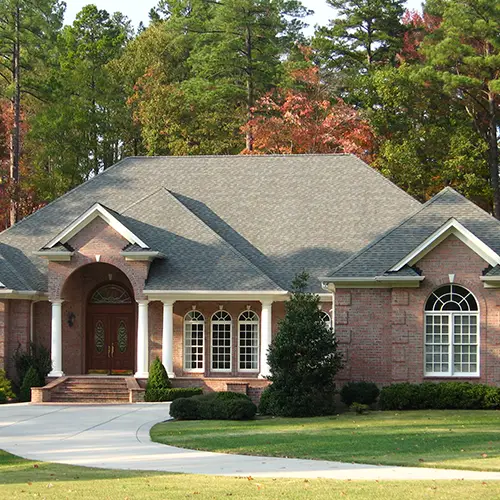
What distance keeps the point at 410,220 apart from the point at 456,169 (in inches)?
794

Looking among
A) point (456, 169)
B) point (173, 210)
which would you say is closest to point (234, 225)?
point (173, 210)

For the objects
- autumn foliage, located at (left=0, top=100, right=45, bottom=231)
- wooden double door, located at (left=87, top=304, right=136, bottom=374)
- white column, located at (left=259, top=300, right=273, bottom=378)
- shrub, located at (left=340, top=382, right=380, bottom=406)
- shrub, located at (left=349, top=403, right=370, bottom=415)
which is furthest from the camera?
autumn foliage, located at (left=0, top=100, right=45, bottom=231)

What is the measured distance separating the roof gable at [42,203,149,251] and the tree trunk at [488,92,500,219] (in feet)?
75.9

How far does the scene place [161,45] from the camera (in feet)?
232

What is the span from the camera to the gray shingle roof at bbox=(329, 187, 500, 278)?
1287 inches

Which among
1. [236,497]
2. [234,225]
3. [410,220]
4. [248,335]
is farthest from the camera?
[234,225]

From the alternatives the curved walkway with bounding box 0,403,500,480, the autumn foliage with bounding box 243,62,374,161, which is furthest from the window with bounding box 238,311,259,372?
the autumn foliage with bounding box 243,62,374,161

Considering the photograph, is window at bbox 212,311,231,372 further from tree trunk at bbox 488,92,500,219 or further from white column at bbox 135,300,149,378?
tree trunk at bbox 488,92,500,219

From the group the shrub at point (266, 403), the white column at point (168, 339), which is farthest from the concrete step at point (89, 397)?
the shrub at point (266, 403)

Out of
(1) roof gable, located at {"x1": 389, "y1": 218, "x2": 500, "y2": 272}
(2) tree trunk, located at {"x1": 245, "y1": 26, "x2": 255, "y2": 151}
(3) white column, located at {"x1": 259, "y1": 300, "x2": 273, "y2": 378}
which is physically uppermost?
(2) tree trunk, located at {"x1": 245, "y1": 26, "x2": 255, "y2": 151}

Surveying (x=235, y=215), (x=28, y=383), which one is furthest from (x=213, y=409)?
(x=235, y=215)

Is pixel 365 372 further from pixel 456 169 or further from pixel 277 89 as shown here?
pixel 277 89

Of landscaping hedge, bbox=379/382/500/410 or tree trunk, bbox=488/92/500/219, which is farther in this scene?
tree trunk, bbox=488/92/500/219

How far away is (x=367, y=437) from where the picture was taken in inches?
931
